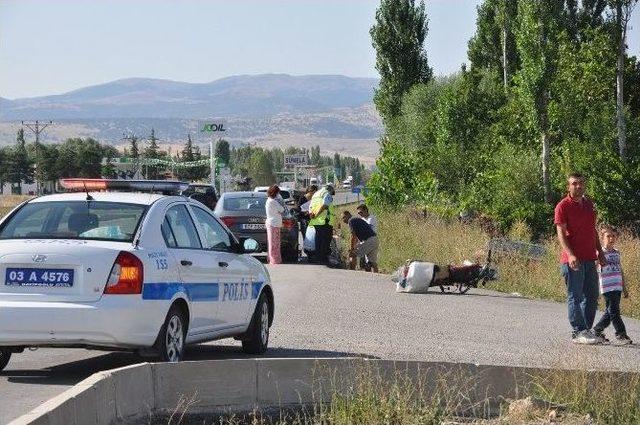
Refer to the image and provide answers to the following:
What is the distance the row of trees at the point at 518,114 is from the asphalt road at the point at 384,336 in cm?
2141

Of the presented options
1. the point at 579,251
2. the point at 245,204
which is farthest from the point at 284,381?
the point at 245,204

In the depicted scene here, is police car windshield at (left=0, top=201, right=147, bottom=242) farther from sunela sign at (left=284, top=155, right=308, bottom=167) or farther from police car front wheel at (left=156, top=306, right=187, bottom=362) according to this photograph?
sunela sign at (left=284, top=155, right=308, bottom=167)

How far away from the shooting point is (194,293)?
12367mm

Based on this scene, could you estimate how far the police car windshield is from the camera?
11.8 meters

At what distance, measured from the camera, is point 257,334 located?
1400cm

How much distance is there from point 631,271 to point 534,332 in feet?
29.4

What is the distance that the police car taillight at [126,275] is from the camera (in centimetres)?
1123

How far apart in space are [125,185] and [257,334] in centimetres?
208

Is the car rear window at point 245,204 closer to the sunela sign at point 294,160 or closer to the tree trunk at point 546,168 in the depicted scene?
the tree trunk at point 546,168

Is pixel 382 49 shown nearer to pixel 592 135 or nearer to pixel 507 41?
pixel 507 41

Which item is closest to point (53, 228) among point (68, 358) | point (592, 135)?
point (68, 358)

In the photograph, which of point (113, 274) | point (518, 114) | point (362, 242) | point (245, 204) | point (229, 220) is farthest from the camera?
point (518, 114)

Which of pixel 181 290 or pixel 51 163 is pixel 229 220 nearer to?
pixel 181 290

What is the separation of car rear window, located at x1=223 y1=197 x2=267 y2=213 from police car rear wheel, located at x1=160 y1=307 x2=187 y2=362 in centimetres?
1955
